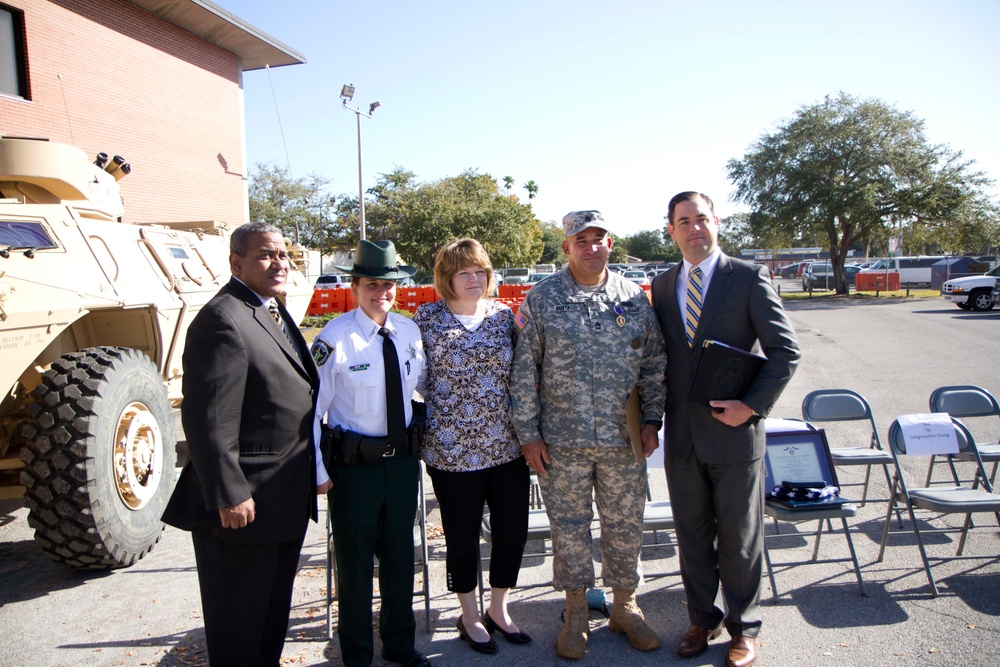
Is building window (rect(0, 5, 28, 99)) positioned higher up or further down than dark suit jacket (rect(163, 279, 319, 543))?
higher up

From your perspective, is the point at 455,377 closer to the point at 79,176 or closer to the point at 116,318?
the point at 116,318

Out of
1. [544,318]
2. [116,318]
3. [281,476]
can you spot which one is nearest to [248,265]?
[281,476]

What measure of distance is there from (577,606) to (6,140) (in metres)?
6.19

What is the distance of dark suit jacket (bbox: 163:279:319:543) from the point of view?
2.58 metres

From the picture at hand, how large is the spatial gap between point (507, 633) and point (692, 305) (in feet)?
6.22

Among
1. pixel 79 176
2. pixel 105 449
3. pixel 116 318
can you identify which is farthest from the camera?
pixel 79 176

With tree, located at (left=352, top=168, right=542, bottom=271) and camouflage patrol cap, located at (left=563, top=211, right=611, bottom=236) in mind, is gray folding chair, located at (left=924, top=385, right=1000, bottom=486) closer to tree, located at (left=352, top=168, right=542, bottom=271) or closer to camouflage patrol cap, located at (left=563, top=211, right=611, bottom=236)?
camouflage patrol cap, located at (left=563, top=211, right=611, bottom=236)

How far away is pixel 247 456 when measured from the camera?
274 cm

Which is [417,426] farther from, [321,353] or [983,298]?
[983,298]

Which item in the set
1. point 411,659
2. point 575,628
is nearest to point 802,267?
point 575,628

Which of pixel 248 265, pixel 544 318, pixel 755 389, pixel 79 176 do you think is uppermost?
pixel 79 176

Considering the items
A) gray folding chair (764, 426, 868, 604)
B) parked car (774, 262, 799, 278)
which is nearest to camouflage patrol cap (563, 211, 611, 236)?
gray folding chair (764, 426, 868, 604)

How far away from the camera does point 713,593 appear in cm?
348

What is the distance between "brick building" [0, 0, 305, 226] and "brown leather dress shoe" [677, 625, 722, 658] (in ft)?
48.0
